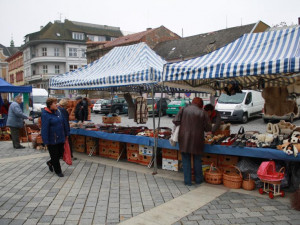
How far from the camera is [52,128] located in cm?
602

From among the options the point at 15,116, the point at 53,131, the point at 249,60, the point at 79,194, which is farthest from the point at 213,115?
the point at 15,116

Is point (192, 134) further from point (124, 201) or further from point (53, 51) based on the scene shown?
point (53, 51)

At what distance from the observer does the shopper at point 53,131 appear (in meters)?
5.95

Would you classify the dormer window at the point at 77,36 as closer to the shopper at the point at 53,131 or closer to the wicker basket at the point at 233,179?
the shopper at the point at 53,131

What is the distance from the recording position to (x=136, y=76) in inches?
266

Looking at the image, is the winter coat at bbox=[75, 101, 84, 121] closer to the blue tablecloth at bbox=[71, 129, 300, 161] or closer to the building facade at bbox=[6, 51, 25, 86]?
the blue tablecloth at bbox=[71, 129, 300, 161]

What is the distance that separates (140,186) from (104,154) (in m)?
2.99

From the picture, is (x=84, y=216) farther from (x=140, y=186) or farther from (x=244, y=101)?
(x=244, y=101)

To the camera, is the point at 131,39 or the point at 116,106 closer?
the point at 116,106

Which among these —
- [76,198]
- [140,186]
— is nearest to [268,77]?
[140,186]

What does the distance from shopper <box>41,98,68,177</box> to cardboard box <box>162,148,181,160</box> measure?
94.7 inches

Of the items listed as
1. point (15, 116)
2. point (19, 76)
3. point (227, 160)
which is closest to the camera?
point (227, 160)

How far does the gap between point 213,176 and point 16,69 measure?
70610 millimetres

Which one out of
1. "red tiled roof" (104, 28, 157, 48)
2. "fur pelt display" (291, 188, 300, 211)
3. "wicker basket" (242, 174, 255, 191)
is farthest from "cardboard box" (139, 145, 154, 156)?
"red tiled roof" (104, 28, 157, 48)
